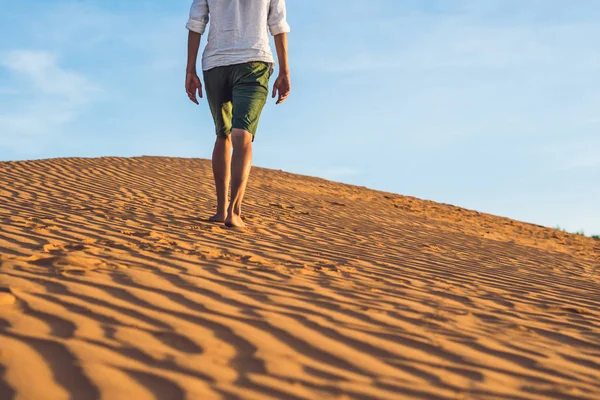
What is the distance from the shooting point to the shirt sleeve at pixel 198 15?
541 cm

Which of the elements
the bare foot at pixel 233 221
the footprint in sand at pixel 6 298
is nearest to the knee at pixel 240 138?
the bare foot at pixel 233 221

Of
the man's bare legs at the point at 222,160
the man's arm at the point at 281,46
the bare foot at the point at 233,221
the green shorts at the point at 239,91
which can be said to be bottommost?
the bare foot at the point at 233,221

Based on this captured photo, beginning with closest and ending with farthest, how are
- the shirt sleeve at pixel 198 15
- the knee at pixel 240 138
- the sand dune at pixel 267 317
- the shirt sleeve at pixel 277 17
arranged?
the sand dune at pixel 267 317 < the knee at pixel 240 138 < the shirt sleeve at pixel 277 17 < the shirt sleeve at pixel 198 15

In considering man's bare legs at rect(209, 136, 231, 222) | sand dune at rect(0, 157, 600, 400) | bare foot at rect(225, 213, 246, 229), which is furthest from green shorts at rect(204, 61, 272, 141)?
sand dune at rect(0, 157, 600, 400)

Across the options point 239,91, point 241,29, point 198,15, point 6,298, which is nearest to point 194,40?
point 198,15

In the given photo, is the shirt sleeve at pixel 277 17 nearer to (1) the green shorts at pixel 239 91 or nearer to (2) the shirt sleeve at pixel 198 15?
(1) the green shorts at pixel 239 91

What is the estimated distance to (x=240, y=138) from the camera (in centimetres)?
513

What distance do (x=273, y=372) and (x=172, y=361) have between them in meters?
0.34

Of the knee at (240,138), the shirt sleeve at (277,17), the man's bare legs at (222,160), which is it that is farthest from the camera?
the man's bare legs at (222,160)

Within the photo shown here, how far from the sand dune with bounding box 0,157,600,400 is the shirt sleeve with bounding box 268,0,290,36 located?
1662 millimetres

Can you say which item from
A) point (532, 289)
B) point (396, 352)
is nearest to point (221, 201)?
point (532, 289)

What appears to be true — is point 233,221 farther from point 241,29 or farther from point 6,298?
point 6,298

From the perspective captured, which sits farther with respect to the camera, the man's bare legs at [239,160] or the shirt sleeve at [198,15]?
the shirt sleeve at [198,15]

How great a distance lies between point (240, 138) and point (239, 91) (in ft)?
1.21
